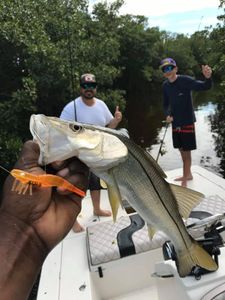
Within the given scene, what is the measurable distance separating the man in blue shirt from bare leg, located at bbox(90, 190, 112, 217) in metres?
1.36

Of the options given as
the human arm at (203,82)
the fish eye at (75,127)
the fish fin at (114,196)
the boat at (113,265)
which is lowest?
the boat at (113,265)

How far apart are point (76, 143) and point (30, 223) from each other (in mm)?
403

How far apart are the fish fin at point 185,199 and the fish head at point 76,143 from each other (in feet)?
1.58

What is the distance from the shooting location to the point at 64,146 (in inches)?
64.9

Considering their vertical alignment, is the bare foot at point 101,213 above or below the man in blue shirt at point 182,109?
below

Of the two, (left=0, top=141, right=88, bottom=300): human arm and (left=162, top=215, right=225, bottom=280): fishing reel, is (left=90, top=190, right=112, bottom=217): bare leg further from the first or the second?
(left=0, top=141, right=88, bottom=300): human arm

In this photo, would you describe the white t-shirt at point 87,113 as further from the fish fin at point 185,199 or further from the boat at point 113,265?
the fish fin at point 185,199

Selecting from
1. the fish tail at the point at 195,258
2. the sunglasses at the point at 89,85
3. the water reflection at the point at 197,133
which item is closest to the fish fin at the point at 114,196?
the fish tail at the point at 195,258

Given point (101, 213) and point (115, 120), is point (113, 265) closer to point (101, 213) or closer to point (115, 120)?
point (101, 213)

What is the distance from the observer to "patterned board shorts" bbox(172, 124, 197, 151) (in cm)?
562

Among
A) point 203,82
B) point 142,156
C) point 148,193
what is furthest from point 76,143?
point 203,82

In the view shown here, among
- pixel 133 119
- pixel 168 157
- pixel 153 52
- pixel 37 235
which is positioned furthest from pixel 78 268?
pixel 153 52

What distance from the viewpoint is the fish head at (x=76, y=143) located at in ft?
5.34

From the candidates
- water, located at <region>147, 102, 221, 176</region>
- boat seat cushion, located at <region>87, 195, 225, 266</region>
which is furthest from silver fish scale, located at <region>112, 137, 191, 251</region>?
water, located at <region>147, 102, 221, 176</region>
